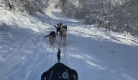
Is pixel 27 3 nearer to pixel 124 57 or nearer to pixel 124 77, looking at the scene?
pixel 124 57

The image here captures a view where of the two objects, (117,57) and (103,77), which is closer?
(103,77)

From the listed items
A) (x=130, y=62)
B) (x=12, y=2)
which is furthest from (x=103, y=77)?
(x=12, y=2)

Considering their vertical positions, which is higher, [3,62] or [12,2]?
[12,2]

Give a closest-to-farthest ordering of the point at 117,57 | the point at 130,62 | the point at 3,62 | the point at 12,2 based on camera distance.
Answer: the point at 3,62 < the point at 130,62 < the point at 117,57 < the point at 12,2

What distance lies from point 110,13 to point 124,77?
1568 cm

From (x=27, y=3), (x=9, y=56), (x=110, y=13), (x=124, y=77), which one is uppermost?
(x=27, y=3)

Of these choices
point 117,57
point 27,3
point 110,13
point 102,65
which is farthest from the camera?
point 27,3

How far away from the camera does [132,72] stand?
22.5 feet

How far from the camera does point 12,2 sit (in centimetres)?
1862

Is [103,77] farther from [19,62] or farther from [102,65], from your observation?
[19,62]

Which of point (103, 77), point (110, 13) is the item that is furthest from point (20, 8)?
point (103, 77)

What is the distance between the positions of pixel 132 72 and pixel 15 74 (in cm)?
584

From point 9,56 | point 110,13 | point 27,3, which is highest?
point 27,3

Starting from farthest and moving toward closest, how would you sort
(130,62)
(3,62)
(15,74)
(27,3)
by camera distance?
(27,3) < (130,62) < (3,62) < (15,74)
